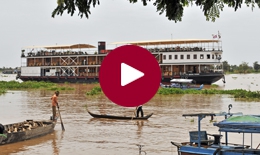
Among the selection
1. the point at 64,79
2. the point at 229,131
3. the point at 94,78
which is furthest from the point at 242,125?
the point at 64,79

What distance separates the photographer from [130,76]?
616 centimetres

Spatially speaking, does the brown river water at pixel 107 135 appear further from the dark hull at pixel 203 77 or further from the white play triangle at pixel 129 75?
the dark hull at pixel 203 77

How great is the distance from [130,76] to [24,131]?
7.47 meters

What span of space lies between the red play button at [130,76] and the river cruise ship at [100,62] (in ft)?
139

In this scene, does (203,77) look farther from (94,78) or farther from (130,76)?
(130,76)

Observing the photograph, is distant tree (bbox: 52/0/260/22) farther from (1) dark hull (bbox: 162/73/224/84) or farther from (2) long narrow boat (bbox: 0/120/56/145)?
(1) dark hull (bbox: 162/73/224/84)

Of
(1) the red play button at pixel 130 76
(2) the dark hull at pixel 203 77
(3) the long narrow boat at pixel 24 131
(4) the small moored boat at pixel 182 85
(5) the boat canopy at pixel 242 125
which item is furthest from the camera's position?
(2) the dark hull at pixel 203 77

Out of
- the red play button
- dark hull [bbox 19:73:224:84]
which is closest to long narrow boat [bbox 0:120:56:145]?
the red play button

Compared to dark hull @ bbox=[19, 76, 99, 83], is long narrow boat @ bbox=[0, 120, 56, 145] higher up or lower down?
lower down

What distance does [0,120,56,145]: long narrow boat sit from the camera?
473 inches

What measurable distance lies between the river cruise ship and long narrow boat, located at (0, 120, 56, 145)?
34.9 meters

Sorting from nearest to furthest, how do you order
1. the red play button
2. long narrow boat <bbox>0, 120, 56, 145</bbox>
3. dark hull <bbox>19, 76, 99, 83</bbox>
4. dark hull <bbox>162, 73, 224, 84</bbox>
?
the red play button → long narrow boat <bbox>0, 120, 56, 145</bbox> → dark hull <bbox>162, 73, 224, 84</bbox> → dark hull <bbox>19, 76, 99, 83</bbox>

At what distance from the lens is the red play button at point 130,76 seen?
5.62 metres

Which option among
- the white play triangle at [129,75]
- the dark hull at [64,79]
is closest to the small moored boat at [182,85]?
the dark hull at [64,79]
